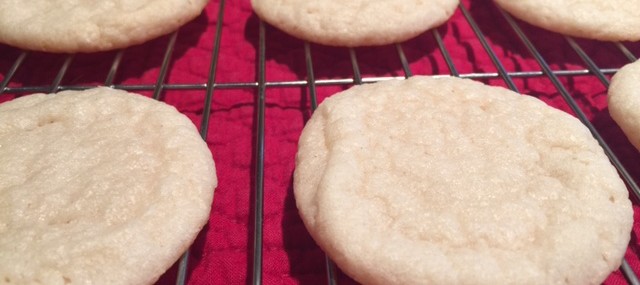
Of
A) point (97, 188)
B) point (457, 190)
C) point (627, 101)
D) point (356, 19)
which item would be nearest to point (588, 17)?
point (627, 101)

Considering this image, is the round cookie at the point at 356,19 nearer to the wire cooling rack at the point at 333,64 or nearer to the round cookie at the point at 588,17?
the wire cooling rack at the point at 333,64

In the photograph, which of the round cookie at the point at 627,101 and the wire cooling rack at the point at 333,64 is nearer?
the round cookie at the point at 627,101

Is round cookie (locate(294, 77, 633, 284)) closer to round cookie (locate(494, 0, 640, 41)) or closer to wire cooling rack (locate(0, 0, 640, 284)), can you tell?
wire cooling rack (locate(0, 0, 640, 284))

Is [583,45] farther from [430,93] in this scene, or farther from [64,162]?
[64,162]

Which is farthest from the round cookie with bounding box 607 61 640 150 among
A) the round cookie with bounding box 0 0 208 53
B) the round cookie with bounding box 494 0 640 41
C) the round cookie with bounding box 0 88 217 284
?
A: the round cookie with bounding box 0 0 208 53

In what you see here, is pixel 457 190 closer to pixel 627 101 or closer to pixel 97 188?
pixel 627 101

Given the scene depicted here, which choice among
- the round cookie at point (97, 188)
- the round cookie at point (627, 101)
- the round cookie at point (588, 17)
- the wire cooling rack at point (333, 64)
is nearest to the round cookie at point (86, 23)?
the wire cooling rack at point (333, 64)
